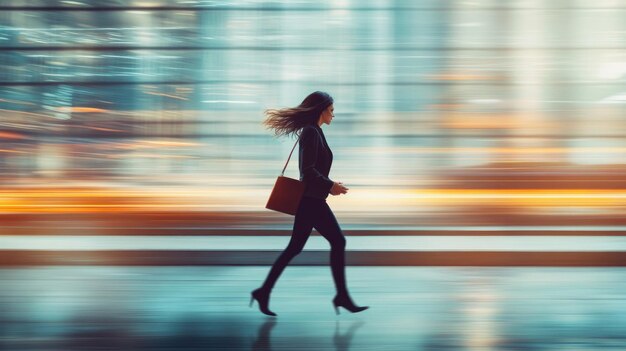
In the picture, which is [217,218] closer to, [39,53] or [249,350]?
[39,53]

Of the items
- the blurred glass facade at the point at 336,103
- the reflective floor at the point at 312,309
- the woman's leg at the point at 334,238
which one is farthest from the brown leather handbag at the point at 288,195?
the blurred glass facade at the point at 336,103

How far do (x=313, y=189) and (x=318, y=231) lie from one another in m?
0.30

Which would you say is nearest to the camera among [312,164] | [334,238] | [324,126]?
[312,164]

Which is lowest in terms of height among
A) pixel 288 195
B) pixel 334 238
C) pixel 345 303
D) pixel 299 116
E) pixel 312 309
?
pixel 312 309

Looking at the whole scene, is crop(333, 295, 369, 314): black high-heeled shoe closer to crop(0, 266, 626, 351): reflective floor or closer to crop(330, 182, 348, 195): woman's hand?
crop(0, 266, 626, 351): reflective floor

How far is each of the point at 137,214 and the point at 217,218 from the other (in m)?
1.26

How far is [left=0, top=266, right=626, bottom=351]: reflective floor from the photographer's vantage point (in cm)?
466

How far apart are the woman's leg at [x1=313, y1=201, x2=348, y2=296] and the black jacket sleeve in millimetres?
189

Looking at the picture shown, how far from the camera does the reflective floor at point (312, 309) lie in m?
4.66

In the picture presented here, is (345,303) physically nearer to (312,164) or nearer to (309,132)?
(312,164)

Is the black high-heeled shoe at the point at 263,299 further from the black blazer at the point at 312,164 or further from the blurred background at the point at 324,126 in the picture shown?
the blurred background at the point at 324,126

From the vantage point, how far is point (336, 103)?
1173cm

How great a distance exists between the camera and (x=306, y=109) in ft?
17.2

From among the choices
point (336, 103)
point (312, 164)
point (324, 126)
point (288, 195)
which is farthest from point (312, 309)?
point (336, 103)
